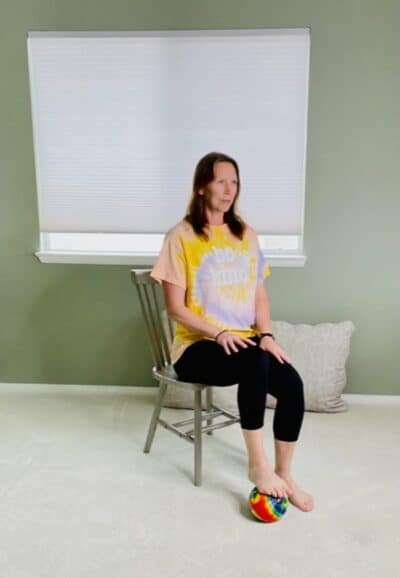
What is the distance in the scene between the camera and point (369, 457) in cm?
236

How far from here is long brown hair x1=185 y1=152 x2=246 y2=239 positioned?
2.20 metres

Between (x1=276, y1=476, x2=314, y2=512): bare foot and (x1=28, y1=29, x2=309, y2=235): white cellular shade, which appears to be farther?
(x1=28, y1=29, x2=309, y2=235): white cellular shade

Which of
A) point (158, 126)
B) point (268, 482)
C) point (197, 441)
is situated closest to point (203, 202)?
point (158, 126)

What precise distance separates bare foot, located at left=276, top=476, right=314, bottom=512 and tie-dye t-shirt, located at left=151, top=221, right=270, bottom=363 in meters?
0.59

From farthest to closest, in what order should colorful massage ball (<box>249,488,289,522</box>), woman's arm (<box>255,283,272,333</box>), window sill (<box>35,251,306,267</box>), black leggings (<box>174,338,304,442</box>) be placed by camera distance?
window sill (<box>35,251,306,267</box>) < woman's arm (<box>255,283,272,333</box>) < black leggings (<box>174,338,304,442</box>) < colorful massage ball (<box>249,488,289,522</box>)

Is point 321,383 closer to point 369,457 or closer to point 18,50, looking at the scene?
Answer: point 369,457

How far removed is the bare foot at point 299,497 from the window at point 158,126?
4.04 ft

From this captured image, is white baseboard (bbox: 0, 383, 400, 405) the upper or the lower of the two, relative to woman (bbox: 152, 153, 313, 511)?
lower

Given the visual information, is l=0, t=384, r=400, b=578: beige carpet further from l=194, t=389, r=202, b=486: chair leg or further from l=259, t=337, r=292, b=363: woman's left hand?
l=259, t=337, r=292, b=363: woman's left hand

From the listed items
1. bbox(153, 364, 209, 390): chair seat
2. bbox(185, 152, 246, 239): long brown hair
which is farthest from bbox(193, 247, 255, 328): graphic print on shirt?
bbox(153, 364, 209, 390): chair seat

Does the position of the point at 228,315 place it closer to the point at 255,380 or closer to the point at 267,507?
the point at 255,380

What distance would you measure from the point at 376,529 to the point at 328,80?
205 cm

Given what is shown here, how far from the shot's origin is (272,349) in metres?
2.11

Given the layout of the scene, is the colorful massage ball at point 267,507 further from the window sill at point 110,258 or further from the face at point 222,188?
the window sill at point 110,258
